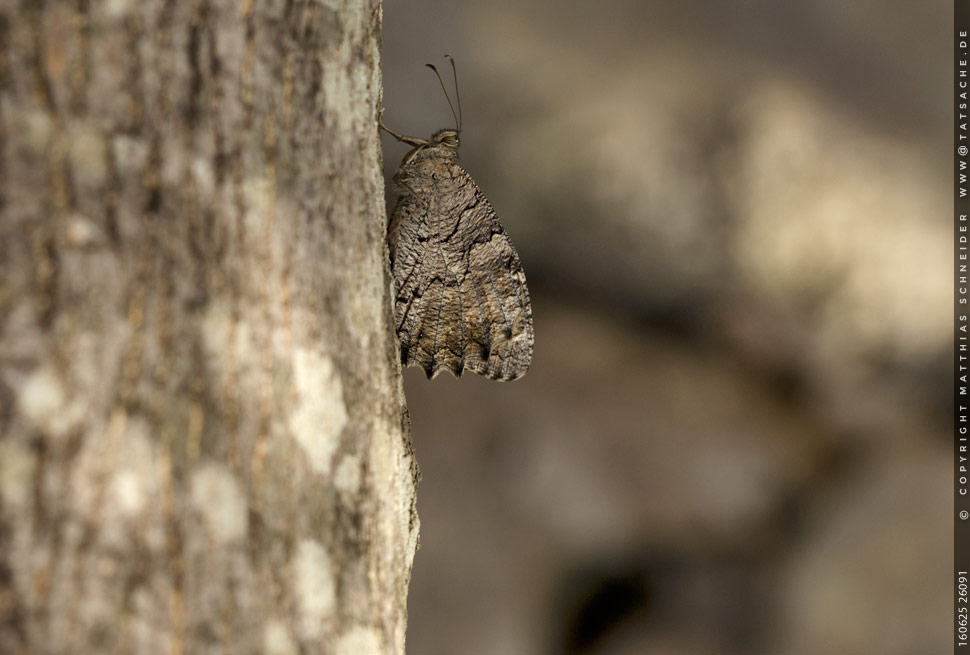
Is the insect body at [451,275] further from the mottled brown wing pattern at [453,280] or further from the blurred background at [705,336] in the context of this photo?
the blurred background at [705,336]

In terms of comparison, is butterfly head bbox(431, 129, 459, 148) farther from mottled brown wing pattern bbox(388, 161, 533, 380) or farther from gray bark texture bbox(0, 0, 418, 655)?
gray bark texture bbox(0, 0, 418, 655)

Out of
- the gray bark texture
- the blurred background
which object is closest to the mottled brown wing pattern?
the gray bark texture

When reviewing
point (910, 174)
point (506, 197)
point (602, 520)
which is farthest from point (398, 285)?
point (910, 174)

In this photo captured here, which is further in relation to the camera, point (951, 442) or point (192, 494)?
point (951, 442)

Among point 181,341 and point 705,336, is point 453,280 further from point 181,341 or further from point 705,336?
point 705,336

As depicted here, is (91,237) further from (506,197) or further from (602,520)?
(602,520)

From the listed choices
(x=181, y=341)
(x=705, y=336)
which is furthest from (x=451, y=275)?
(x=705, y=336)

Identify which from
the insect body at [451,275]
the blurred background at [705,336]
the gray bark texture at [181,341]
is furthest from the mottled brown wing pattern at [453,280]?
the blurred background at [705,336]
